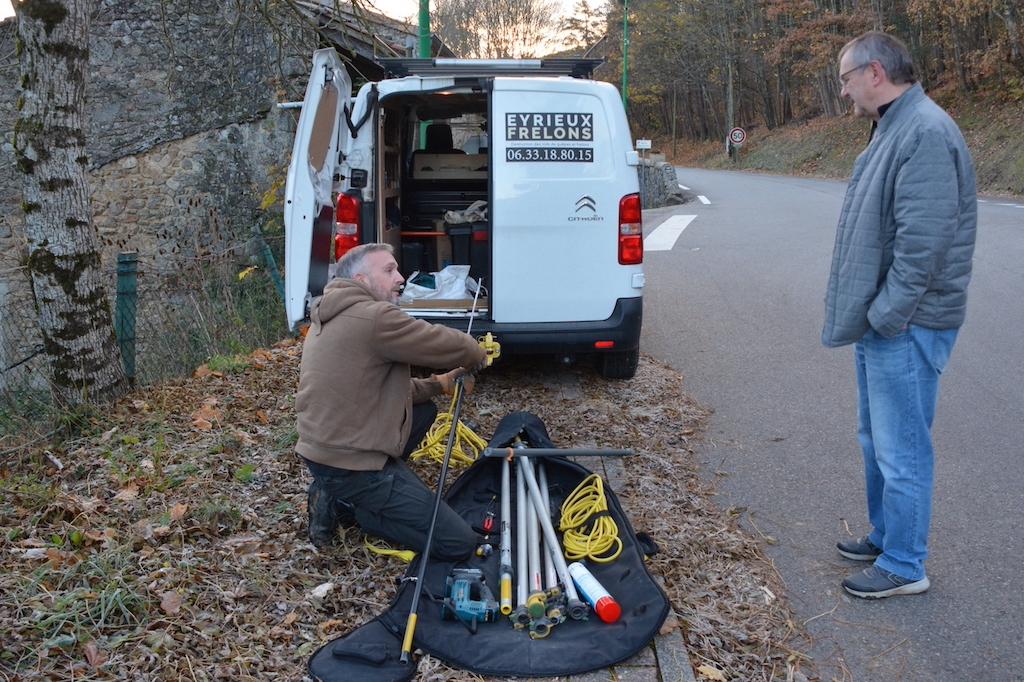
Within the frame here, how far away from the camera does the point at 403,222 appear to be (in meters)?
8.17

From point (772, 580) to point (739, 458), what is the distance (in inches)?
59.4

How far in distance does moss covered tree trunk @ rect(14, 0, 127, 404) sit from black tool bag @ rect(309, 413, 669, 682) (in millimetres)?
2998

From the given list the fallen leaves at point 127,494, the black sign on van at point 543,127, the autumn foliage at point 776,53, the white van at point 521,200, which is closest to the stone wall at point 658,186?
the autumn foliage at point 776,53

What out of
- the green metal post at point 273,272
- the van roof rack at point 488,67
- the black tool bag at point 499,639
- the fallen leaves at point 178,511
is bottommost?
the black tool bag at point 499,639

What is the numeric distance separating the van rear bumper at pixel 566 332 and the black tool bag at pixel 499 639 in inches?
90.0

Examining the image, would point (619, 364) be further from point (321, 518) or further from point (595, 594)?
point (595, 594)

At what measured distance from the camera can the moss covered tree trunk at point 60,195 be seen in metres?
5.15

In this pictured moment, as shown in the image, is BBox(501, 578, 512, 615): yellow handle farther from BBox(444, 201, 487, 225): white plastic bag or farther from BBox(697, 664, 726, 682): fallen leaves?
BBox(444, 201, 487, 225): white plastic bag

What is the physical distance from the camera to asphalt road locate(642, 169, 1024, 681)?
3.33 meters

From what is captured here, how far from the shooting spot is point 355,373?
3695mm

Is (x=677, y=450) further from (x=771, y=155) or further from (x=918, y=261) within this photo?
(x=771, y=155)

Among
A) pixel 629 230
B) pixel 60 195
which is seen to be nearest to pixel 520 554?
pixel 629 230

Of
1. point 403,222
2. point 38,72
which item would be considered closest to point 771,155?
point 403,222

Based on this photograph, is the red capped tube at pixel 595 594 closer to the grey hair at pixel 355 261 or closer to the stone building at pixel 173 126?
the grey hair at pixel 355 261
